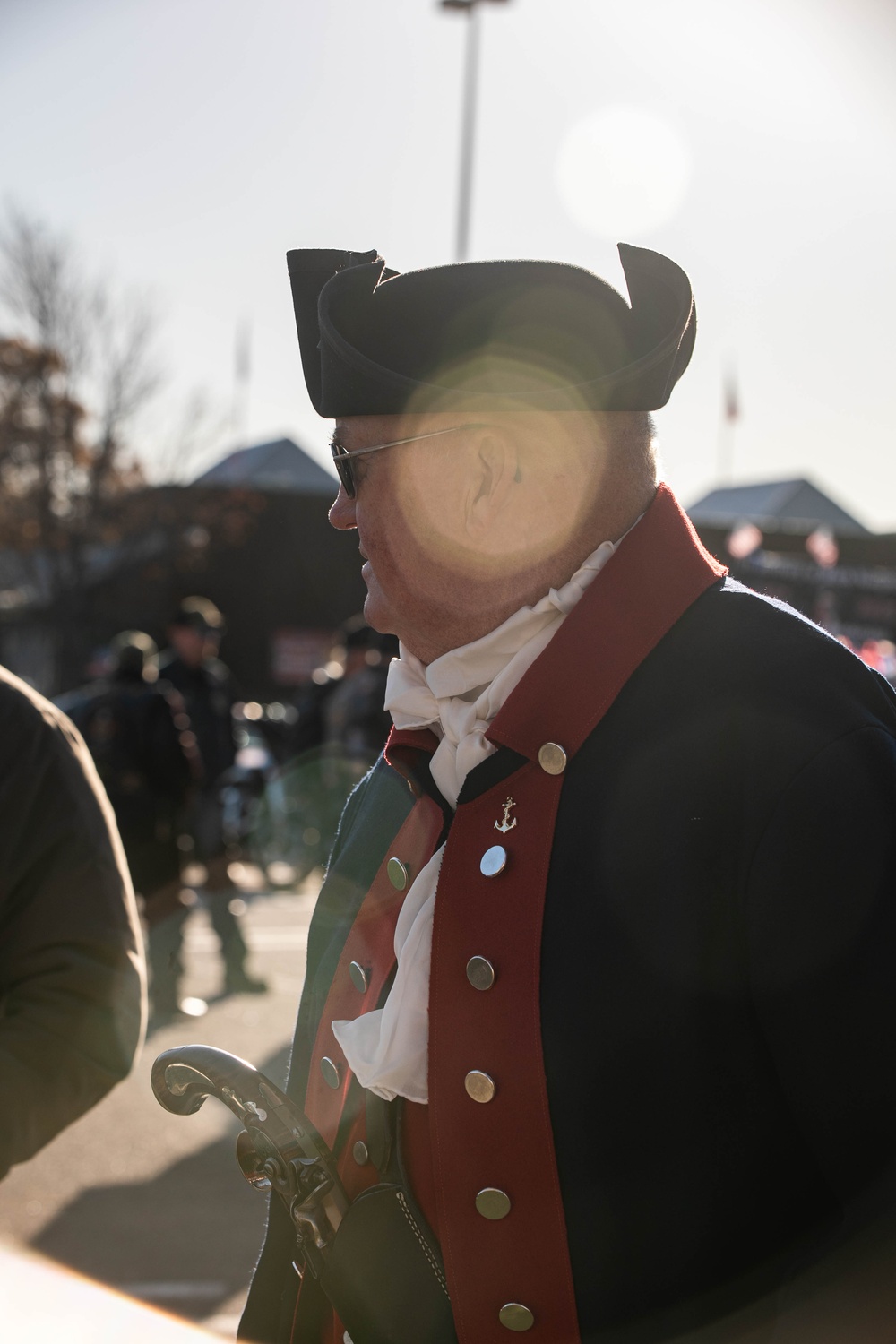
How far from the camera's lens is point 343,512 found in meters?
1.78

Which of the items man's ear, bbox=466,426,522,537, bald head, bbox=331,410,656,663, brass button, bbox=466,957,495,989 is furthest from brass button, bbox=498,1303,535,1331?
man's ear, bbox=466,426,522,537

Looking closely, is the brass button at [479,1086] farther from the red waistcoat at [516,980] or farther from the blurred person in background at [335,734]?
the blurred person in background at [335,734]

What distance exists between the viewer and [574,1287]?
1.36 m

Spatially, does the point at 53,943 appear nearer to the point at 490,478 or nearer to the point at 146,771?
the point at 490,478

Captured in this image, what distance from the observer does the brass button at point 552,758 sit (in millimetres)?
1456

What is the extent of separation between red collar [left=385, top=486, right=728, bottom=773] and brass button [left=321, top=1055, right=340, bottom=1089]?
0.48 metres

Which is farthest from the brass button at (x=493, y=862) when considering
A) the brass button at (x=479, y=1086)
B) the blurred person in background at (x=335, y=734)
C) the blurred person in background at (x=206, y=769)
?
the blurred person in background at (x=206, y=769)

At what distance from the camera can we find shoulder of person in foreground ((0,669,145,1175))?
212 centimetres

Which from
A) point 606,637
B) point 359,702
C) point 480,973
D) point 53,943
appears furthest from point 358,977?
point 359,702

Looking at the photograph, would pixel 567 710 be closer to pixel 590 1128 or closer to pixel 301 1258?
pixel 590 1128

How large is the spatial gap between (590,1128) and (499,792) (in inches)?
15.0

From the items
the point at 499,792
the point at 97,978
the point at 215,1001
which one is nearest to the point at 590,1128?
the point at 499,792

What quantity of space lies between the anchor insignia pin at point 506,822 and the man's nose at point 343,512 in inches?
19.1

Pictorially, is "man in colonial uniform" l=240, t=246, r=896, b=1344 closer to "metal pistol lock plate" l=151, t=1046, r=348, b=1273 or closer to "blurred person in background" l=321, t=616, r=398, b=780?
"metal pistol lock plate" l=151, t=1046, r=348, b=1273
